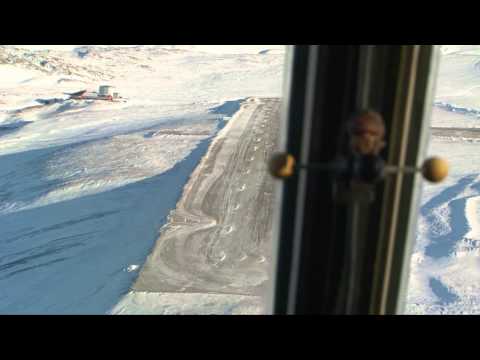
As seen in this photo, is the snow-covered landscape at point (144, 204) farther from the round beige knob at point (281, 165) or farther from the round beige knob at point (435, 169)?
the round beige knob at point (435, 169)

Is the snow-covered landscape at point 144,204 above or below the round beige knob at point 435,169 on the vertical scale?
below

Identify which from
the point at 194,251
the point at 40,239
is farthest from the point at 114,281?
the point at 40,239

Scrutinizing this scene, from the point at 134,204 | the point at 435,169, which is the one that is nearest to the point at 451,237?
the point at 134,204

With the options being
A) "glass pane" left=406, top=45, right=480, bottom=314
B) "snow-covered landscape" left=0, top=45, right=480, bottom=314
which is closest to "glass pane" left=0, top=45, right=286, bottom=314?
"snow-covered landscape" left=0, top=45, right=480, bottom=314

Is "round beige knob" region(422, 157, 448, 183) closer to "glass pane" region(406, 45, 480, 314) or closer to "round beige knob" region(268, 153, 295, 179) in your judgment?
"round beige knob" region(268, 153, 295, 179)

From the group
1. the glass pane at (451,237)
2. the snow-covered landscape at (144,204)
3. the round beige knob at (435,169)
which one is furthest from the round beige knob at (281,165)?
the snow-covered landscape at (144,204)
